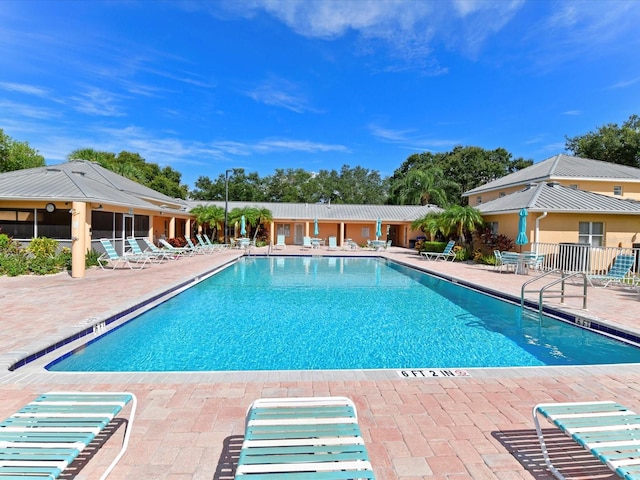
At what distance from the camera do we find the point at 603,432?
8.39 feet

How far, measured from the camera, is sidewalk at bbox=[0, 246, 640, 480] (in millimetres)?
2709

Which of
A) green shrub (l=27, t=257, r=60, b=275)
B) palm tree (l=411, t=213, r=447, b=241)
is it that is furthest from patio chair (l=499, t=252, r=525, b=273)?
green shrub (l=27, t=257, r=60, b=275)

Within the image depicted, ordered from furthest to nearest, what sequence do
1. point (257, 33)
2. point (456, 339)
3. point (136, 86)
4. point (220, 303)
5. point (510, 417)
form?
point (136, 86) → point (257, 33) → point (220, 303) → point (456, 339) → point (510, 417)

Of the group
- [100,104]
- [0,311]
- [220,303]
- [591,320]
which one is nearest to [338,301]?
[220,303]

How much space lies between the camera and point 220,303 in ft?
32.7

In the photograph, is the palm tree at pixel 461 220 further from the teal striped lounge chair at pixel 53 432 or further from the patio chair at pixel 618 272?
the teal striped lounge chair at pixel 53 432

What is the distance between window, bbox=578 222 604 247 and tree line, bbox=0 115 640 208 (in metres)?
15.1

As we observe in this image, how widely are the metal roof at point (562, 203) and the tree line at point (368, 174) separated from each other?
1291cm

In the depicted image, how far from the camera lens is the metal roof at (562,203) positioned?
16.2 meters

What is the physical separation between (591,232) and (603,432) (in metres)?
18.2

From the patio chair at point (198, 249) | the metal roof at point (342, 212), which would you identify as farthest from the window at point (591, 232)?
the patio chair at point (198, 249)

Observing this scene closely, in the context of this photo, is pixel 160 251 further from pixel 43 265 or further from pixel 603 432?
pixel 603 432

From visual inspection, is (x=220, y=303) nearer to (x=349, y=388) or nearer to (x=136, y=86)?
(x=349, y=388)

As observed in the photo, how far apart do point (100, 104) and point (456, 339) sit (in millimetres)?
29272
